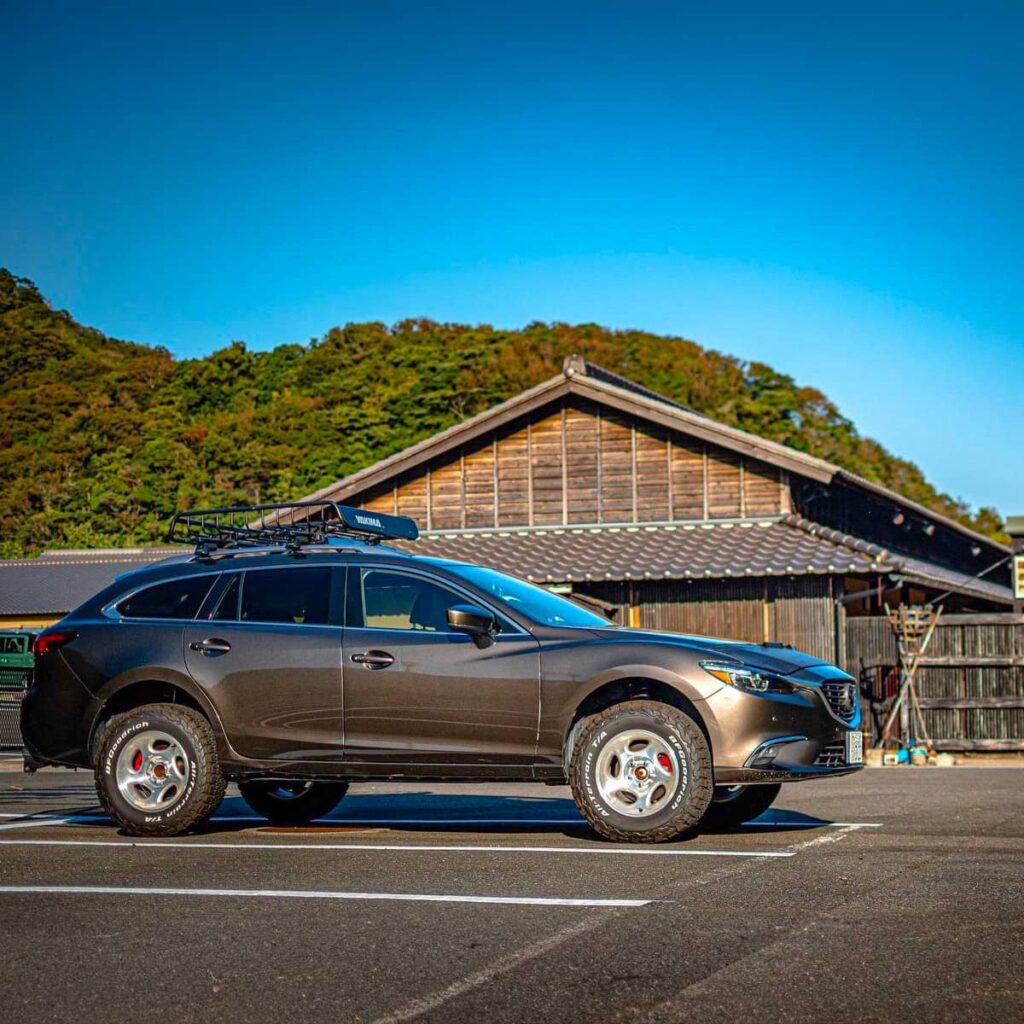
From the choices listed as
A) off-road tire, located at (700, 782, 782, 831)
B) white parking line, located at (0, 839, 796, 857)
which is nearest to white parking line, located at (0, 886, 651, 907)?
white parking line, located at (0, 839, 796, 857)

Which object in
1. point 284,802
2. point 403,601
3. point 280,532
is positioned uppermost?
point 280,532

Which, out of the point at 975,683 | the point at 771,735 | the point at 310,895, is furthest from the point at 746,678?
the point at 975,683

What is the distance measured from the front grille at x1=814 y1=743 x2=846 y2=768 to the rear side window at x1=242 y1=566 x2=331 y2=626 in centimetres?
304

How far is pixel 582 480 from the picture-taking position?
27297 mm

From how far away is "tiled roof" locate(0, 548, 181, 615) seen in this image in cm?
3609

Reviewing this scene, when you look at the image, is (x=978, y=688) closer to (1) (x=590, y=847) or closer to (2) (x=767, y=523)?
(2) (x=767, y=523)

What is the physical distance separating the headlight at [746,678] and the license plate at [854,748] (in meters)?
0.55

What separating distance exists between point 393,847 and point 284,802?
2.14m

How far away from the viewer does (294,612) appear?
874cm

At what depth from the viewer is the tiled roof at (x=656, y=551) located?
22.9 m

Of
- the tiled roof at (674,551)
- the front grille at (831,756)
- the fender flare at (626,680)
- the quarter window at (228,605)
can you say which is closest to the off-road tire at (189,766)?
the quarter window at (228,605)

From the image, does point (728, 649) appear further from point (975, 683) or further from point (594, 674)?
point (975, 683)

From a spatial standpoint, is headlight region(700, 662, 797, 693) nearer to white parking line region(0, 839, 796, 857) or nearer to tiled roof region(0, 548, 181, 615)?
white parking line region(0, 839, 796, 857)

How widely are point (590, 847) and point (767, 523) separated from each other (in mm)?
18710
